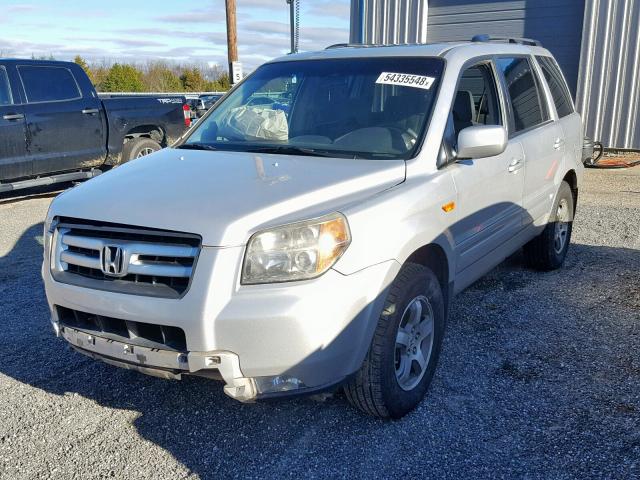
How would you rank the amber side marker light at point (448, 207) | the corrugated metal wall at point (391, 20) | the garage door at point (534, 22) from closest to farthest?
the amber side marker light at point (448, 207), the garage door at point (534, 22), the corrugated metal wall at point (391, 20)

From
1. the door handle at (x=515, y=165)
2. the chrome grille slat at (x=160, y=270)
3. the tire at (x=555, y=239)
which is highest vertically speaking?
the door handle at (x=515, y=165)

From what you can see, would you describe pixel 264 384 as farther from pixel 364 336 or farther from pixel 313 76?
pixel 313 76

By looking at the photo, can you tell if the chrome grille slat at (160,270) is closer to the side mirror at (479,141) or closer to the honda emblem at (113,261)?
the honda emblem at (113,261)

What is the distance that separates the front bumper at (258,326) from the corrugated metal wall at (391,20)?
1154cm

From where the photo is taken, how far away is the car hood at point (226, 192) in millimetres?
2648

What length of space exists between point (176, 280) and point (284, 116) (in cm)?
175

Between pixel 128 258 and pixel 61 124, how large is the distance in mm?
6907

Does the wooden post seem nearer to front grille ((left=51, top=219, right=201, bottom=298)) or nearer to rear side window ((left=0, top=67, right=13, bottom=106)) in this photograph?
rear side window ((left=0, top=67, right=13, bottom=106))

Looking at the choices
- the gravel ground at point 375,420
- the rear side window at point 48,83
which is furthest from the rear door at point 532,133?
the rear side window at point 48,83

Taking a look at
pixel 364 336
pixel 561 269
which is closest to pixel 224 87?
pixel 561 269

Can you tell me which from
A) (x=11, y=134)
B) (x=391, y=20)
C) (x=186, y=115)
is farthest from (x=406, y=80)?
(x=391, y=20)

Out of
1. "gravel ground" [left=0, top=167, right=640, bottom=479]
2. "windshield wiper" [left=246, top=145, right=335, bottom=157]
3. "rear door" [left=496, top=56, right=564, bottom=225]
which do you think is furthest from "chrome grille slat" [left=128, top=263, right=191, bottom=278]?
"rear door" [left=496, top=56, right=564, bottom=225]

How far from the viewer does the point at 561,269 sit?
5.71 meters

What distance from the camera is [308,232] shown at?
264cm
